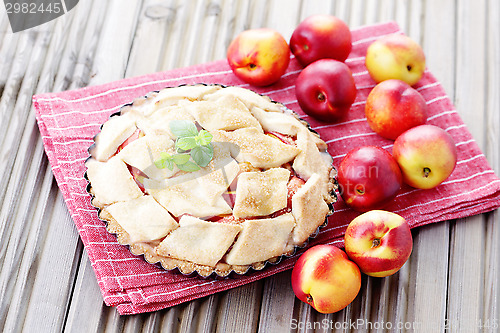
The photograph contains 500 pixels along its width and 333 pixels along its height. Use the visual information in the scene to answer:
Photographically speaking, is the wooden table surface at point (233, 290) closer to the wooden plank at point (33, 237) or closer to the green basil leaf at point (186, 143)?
the wooden plank at point (33, 237)

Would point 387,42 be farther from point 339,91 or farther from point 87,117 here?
point 87,117

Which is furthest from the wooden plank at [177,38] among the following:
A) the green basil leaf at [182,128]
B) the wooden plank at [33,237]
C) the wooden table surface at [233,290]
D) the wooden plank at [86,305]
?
the wooden plank at [86,305]

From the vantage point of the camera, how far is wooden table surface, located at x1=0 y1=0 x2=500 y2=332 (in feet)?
3.87

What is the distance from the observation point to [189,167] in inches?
44.8

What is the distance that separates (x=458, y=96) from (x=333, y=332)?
81cm

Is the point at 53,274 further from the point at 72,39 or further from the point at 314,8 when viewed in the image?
the point at 314,8

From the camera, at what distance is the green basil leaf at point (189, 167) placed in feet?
3.72

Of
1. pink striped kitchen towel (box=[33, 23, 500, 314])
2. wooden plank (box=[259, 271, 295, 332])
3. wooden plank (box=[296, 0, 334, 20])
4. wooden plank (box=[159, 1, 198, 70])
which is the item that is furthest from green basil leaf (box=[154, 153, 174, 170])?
wooden plank (box=[296, 0, 334, 20])

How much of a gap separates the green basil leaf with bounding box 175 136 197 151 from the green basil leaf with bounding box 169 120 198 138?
14 mm

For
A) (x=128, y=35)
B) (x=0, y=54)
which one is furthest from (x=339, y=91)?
(x=0, y=54)

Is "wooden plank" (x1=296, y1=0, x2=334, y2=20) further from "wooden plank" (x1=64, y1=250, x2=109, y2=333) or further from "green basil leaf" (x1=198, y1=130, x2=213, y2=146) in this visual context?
"wooden plank" (x1=64, y1=250, x2=109, y2=333)

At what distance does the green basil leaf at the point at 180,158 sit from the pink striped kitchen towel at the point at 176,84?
9.0 inches

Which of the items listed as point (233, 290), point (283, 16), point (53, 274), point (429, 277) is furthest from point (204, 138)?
point (283, 16)

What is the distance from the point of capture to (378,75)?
153 centimetres
